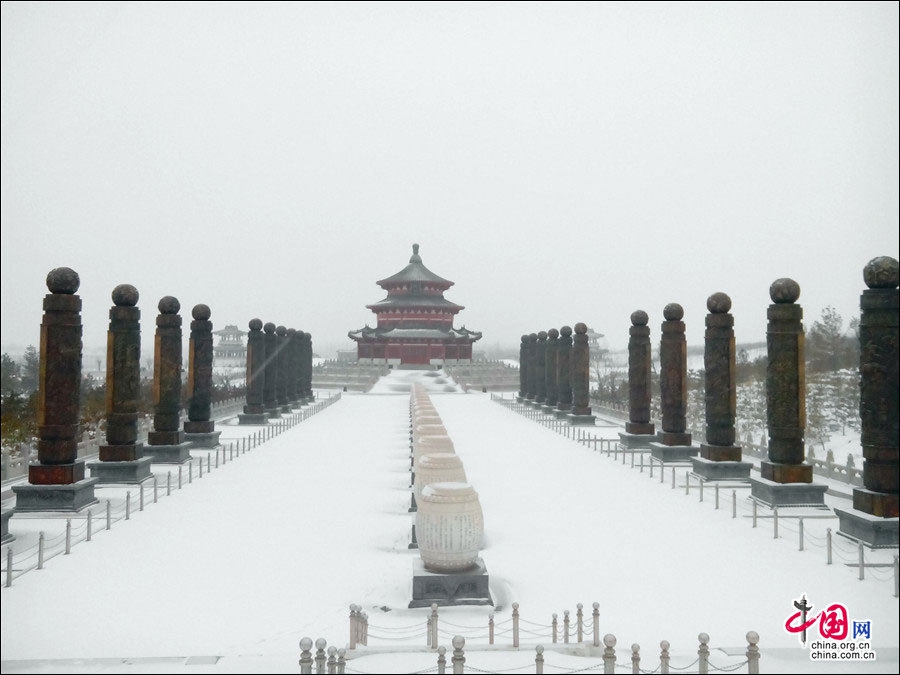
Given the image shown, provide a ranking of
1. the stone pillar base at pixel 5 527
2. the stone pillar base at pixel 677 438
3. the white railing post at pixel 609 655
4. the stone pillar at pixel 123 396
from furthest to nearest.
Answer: the stone pillar base at pixel 677 438, the stone pillar at pixel 123 396, the stone pillar base at pixel 5 527, the white railing post at pixel 609 655

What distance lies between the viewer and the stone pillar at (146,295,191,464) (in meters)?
19.1

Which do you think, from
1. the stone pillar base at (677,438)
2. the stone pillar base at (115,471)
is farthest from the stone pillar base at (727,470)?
the stone pillar base at (115,471)

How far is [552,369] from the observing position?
1401 inches

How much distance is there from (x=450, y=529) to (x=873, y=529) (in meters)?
6.21

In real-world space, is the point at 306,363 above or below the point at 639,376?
above

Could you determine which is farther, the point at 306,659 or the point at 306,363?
the point at 306,363

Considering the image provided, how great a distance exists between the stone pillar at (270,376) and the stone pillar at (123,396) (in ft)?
48.5

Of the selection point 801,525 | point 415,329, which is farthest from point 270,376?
point 415,329

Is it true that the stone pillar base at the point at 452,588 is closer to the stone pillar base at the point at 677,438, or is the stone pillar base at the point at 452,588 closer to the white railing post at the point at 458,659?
the white railing post at the point at 458,659

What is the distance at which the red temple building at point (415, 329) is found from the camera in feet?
260

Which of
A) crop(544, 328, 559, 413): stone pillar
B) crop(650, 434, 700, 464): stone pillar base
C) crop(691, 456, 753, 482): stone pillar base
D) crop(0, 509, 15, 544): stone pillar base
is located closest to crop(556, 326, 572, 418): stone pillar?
crop(544, 328, 559, 413): stone pillar

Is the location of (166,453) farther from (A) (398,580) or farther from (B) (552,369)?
(B) (552,369)

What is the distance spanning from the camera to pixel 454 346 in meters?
81.1

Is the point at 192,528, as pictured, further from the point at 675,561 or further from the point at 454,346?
the point at 454,346
